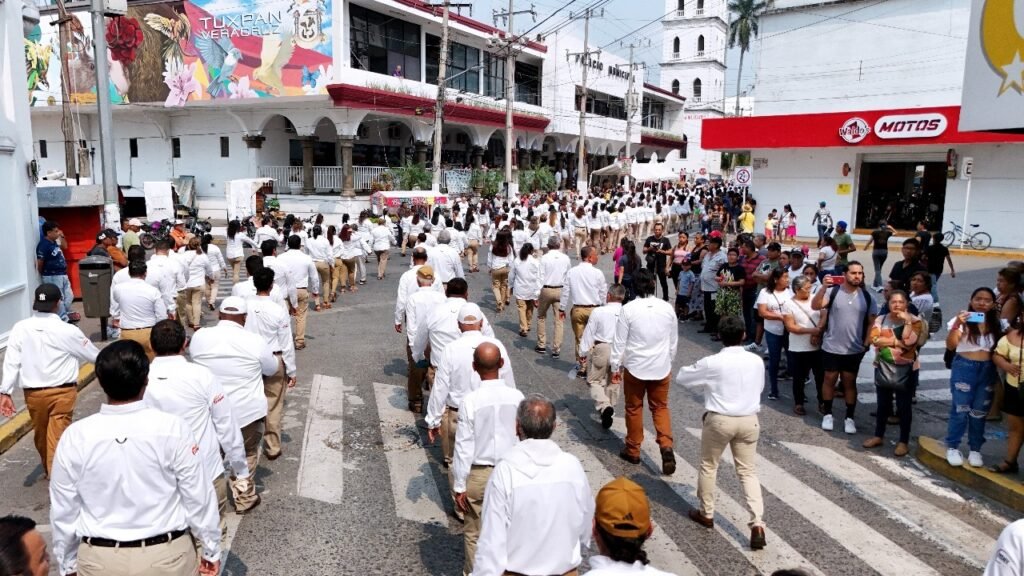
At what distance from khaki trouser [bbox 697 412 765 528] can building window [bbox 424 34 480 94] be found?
3017 cm

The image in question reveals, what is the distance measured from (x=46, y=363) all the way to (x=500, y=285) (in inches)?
358

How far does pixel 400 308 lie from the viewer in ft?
30.0

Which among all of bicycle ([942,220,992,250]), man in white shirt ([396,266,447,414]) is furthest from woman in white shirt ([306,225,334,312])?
bicycle ([942,220,992,250])

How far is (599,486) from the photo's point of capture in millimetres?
6441

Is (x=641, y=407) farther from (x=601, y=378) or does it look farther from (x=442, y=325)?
(x=442, y=325)

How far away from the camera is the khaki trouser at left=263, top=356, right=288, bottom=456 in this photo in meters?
6.84

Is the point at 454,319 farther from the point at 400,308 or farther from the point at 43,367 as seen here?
the point at 43,367

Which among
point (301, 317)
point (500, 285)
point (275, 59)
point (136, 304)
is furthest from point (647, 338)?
point (275, 59)

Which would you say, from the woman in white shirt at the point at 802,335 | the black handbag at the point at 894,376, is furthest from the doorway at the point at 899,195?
the black handbag at the point at 894,376

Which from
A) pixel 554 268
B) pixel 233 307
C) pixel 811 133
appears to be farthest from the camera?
pixel 811 133

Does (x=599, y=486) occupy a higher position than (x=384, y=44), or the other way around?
(x=384, y=44)

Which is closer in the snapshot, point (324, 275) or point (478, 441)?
point (478, 441)

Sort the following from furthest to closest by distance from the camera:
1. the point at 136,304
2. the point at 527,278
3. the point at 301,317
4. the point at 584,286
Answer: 1. the point at 527,278
2. the point at 301,317
3. the point at 584,286
4. the point at 136,304

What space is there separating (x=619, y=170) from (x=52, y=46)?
28.9 meters
